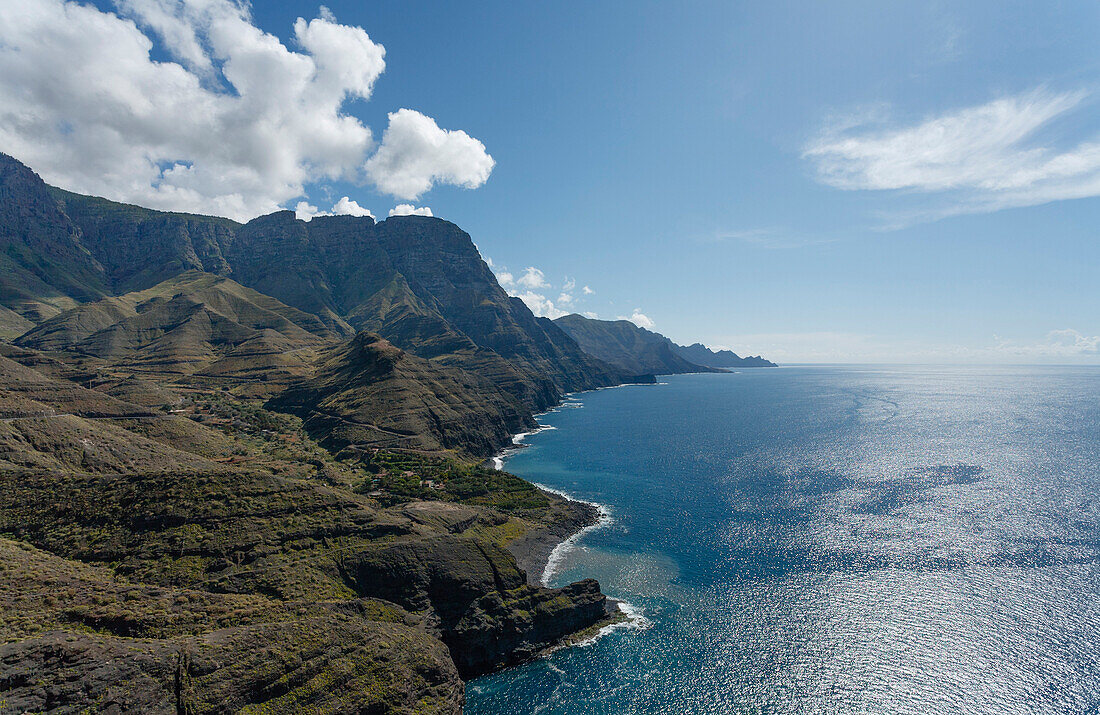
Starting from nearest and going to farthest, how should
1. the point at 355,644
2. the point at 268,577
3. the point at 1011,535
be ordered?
the point at 355,644
the point at 268,577
the point at 1011,535

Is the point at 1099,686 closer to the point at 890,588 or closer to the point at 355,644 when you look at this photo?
the point at 890,588

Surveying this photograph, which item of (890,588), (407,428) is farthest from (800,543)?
(407,428)

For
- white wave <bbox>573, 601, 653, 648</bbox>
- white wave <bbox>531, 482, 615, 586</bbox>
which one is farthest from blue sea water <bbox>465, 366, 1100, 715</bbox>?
white wave <bbox>531, 482, 615, 586</bbox>

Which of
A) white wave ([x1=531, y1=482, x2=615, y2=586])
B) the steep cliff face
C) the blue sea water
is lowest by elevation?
the blue sea water

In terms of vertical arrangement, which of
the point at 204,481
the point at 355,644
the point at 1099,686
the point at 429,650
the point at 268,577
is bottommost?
the point at 1099,686

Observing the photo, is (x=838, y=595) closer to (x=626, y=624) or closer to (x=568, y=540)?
(x=626, y=624)

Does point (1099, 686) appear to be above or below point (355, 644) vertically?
below

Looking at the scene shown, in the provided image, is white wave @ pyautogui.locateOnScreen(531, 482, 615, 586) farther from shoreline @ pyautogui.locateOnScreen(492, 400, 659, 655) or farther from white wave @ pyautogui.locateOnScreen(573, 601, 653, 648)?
Result: white wave @ pyautogui.locateOnScreen(573, 601, 653, 648)

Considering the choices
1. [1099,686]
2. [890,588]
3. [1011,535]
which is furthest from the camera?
[1011,535]

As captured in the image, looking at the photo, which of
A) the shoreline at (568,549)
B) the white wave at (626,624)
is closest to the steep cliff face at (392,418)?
the shoreline at (568,549)
